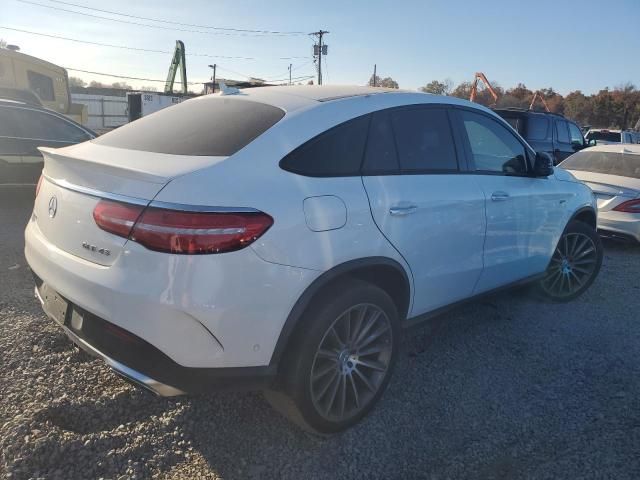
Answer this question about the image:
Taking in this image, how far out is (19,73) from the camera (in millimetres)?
13102

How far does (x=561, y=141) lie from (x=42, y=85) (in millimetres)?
13385

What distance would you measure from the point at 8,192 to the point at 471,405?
21.4ft

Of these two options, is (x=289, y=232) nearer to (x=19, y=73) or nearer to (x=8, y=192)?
(x=8, y=192)

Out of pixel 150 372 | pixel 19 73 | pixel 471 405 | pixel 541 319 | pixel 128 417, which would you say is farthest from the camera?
pixel 19 73

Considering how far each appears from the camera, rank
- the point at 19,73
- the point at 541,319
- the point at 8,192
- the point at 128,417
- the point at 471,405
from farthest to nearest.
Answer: the point at 19,73 < the point at 8,192 < the point at 541,319 < the point at 471,405 < the point at 128,417

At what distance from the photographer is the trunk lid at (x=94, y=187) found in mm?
2133

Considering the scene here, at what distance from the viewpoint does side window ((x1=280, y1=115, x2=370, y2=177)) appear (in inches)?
94.7

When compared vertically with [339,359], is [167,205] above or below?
above

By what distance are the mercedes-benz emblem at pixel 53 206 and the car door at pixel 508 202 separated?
2.44 meters

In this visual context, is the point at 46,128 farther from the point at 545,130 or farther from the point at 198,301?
the point at 545,130

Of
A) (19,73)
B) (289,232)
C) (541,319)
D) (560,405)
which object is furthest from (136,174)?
(19,73)

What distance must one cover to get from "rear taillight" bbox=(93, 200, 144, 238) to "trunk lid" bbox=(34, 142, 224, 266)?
1.0 inches

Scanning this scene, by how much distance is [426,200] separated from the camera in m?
2.90

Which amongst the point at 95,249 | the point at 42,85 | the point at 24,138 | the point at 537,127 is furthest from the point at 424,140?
the point at 42,85
